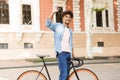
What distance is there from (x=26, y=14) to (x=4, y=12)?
1.76m

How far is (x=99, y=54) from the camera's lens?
3281cm

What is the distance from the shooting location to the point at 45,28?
3077 centimetres

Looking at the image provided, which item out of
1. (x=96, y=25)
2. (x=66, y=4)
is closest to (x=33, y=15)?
(x=66, y=4)

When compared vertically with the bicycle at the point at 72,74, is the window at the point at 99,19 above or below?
above

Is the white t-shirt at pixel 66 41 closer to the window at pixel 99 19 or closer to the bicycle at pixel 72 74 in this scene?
the bicycle at pixel 72 74

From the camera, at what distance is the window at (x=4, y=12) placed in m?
29.5

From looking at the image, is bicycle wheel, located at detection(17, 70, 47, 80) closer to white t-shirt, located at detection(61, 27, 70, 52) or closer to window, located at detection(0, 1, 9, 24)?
white t-shirt, located at detection(61, 27, 70, 52)

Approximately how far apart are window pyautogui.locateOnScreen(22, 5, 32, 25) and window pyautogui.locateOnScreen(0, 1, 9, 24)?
4.20 feet

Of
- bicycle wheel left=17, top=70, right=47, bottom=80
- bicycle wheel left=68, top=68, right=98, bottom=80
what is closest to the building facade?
bicycle wheel left=68, top=68, right=98, bottom=80

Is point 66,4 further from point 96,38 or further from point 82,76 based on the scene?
point 82,76

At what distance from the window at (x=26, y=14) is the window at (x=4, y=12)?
1279mm

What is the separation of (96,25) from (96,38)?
3.55 ft

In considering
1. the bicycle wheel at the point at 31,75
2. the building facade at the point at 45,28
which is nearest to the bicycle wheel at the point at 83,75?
the bicycle wheel at the point at 31,75

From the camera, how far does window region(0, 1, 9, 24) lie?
29500 mm
